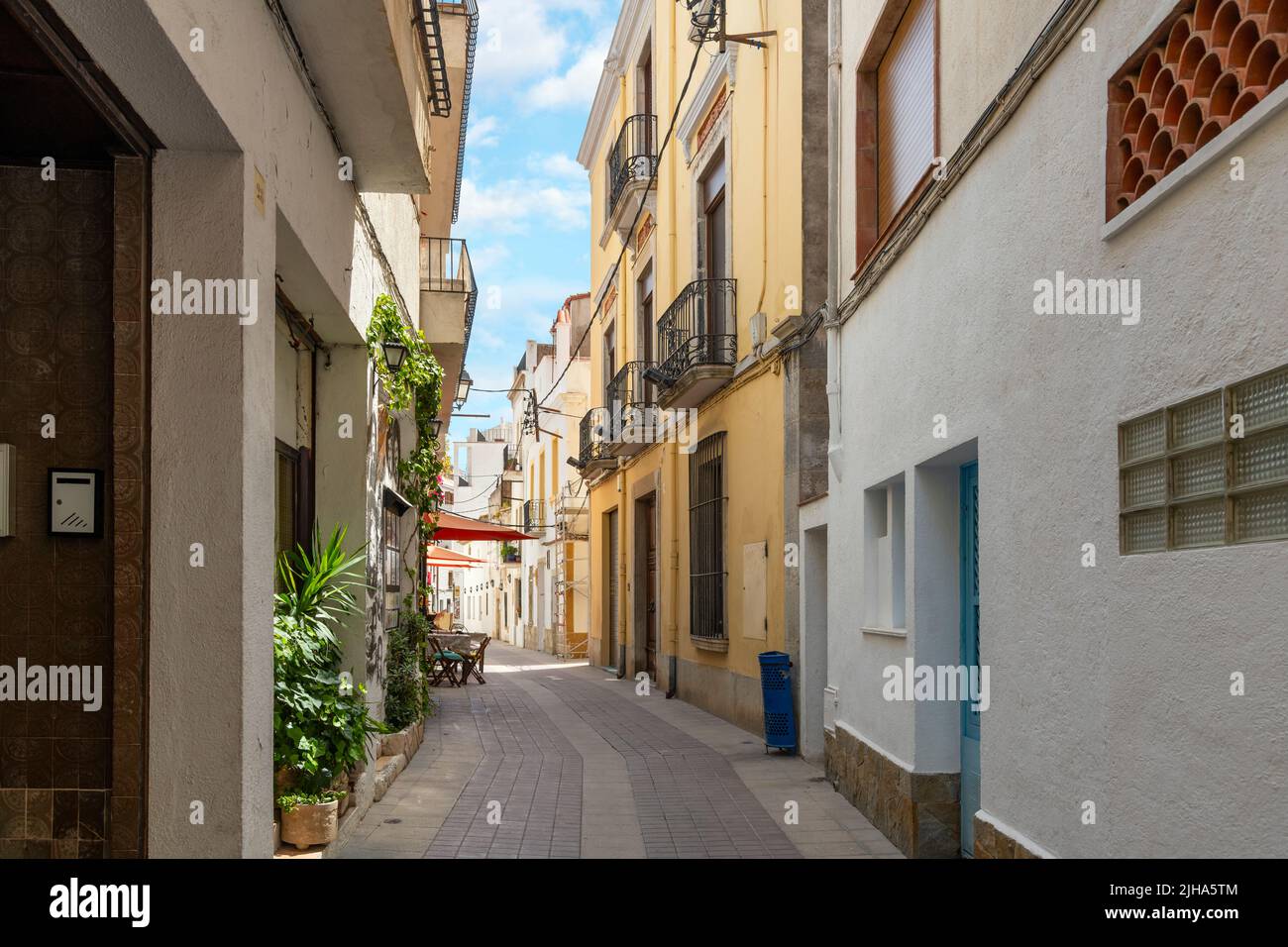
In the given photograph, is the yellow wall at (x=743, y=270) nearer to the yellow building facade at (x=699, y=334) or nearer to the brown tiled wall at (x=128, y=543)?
the yellow building facade at (x=699, y=334)

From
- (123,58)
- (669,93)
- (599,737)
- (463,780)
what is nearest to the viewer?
(123,58)

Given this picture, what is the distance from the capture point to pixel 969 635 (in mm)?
6953

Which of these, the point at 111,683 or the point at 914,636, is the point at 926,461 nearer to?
the point at 914,636

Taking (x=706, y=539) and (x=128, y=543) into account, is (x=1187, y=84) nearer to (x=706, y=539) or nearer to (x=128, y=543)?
(x=128, y=543)

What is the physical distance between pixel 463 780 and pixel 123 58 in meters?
6.85

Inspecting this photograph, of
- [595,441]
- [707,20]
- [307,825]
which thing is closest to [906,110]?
[307,825]

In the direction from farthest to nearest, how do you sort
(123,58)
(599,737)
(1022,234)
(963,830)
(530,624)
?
(530,624) < (599,737) < (963,830) < (1022,234) < (123,58)

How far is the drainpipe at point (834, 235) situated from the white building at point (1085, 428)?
128 cm

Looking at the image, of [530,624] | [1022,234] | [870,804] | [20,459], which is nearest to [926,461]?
[1022,234]

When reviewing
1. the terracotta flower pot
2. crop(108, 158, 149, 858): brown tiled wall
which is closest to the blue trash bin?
the terracotta flower pot

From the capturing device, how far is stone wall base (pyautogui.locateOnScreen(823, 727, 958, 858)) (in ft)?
22.9

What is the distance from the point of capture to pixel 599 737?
12.6 metres

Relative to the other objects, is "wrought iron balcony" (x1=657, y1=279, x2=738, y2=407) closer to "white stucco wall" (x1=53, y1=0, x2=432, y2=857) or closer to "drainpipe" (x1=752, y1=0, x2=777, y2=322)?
"drainpipe" (x1=752, y1=0, x2=777, y2=322)

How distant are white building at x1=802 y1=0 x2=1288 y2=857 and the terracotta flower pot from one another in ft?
10.9
